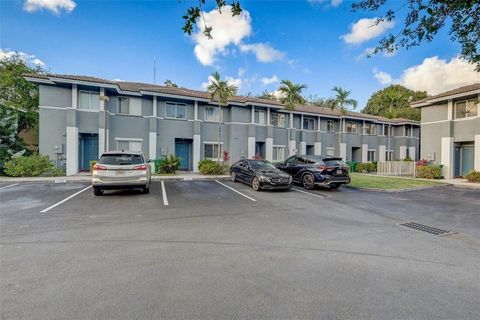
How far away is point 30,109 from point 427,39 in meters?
27.6

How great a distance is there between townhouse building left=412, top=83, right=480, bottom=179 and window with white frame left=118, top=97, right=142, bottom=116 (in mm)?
23271

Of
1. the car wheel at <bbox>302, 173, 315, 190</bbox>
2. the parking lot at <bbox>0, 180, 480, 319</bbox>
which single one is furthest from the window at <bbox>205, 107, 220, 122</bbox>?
the parking lot at <bbox>0, 180, 480, 319</bbox>

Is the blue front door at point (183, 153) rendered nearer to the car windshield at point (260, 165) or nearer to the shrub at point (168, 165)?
the shrub at point (168, 165)

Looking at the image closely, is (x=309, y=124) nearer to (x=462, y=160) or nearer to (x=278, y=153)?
(x=278, y=153)

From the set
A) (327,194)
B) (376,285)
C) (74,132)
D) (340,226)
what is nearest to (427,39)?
(340,226)

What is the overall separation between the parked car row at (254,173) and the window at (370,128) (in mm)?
20886

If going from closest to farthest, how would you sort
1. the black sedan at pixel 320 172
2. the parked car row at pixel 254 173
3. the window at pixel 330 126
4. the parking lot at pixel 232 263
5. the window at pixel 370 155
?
the parking lot at pixel 232 263 → the parked car row at pixel 254 173 → the black sedan at pixel 320 172 → the window at pixel 330 126 → the window at pixel 370 155

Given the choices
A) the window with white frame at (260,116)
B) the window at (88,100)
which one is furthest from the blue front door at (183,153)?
the window with white frame at (260,116)

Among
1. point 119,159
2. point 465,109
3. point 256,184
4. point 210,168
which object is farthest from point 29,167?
point 465,109

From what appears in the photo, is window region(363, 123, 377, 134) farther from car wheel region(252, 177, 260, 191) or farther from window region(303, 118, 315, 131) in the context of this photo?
car wheel region(252, 177, 260, 191)

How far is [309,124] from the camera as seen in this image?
27.6 metres

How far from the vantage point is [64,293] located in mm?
3010

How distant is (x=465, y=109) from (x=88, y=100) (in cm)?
2763

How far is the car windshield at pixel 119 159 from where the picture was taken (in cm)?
926
